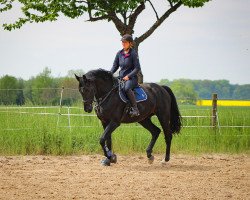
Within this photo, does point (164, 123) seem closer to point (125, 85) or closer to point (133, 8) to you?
point (125, 85)

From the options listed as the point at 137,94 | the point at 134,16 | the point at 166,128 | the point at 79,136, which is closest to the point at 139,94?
the point at 137,94

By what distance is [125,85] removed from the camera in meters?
11.7

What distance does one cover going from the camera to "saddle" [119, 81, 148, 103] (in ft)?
38.5

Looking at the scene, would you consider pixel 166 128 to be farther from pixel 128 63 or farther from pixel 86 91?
pixel 86 91

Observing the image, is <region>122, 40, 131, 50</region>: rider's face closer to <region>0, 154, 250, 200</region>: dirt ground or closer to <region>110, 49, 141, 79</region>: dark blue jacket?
<region>110, 49, 141, 79</region>: dark blue jacket

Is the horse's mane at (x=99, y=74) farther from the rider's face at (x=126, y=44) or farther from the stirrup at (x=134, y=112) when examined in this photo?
the stirrup at (x=134, y=112)

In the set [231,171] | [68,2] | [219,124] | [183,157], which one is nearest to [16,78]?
[68,2]

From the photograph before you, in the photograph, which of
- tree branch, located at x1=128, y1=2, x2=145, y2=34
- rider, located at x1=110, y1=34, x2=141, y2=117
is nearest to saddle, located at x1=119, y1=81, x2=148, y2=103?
rider, located at x1=110, y1=34, x2=141, y2=117

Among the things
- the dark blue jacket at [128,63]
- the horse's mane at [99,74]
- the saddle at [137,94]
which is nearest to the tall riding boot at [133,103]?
the saddle at [137,94]

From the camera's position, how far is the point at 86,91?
11133mm

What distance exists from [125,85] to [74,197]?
425 centimetres

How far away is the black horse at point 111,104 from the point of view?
11211 millimetres

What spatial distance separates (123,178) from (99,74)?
8.88 ft

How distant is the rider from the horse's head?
2.70ft
